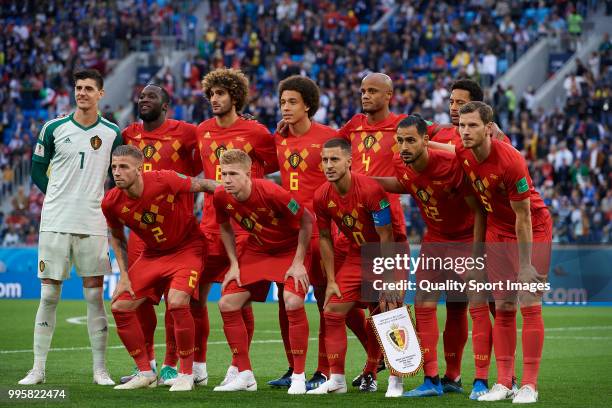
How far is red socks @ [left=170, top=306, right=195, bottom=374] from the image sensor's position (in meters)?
9.91

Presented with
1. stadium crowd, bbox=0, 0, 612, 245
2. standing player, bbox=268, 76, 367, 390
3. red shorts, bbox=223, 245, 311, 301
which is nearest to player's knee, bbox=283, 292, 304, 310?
red shorts, bbox=223, 245, 311, 301

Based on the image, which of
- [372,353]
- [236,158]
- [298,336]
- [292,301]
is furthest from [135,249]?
[372,353]

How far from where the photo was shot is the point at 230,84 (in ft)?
35.1

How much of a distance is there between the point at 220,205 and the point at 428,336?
84.1 inches

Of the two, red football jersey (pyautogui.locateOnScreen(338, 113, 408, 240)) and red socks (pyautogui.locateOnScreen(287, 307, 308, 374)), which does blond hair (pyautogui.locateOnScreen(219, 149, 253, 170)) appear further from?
red socks (pyautogui.locateOnScreen(287, 307, 308, 374))

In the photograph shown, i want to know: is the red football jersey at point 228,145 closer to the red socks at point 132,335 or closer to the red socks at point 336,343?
the red socks at point 132,335

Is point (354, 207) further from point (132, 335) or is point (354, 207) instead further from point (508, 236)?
point (132, 335)

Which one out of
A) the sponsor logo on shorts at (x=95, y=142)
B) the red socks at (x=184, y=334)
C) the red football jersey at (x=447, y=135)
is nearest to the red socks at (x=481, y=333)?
the red football jersey at (x=447, y=135)

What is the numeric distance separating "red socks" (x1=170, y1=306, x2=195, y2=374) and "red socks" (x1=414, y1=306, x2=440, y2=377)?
6.44ft

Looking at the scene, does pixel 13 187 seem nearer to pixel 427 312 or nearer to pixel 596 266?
pixel 596 266

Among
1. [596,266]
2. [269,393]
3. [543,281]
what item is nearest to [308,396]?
[269,393]

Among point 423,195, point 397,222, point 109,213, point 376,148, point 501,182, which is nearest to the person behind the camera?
point 501,182

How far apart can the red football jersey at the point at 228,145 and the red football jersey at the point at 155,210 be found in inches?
19.4

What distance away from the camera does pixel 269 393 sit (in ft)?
31.8
